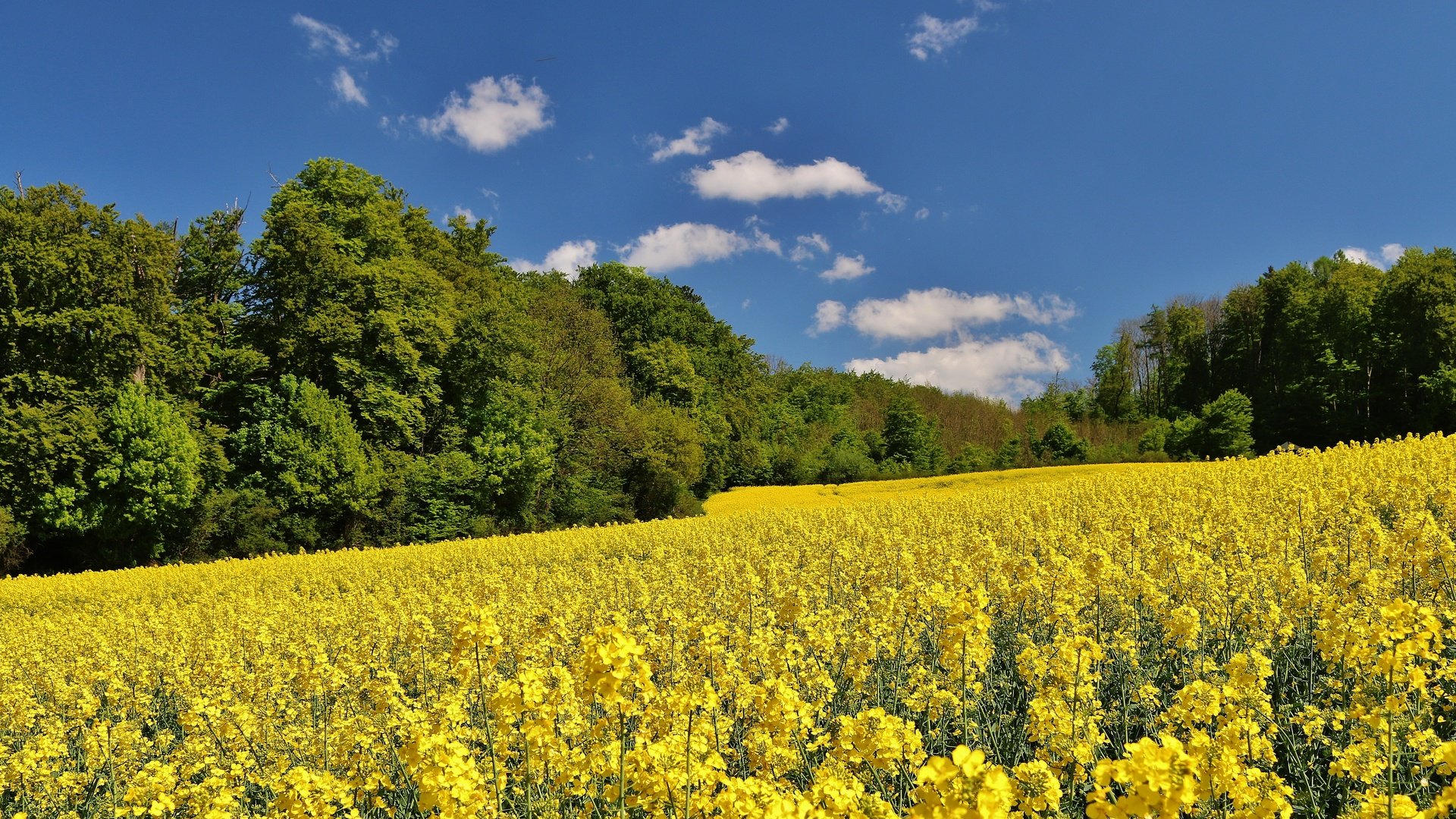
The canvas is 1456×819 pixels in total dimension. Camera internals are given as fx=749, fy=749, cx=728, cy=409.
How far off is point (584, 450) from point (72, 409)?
56.8 feet

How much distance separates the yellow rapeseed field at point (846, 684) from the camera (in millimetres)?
2855

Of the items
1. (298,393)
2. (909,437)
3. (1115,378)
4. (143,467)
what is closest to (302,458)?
(298,393)

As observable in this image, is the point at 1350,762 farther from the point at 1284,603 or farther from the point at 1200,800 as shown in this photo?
the point at 1284,603

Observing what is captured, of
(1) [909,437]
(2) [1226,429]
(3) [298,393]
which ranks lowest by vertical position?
(2) [1226,429]

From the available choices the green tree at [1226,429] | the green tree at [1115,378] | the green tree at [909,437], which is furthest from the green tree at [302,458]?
the green tree at [1115,378]

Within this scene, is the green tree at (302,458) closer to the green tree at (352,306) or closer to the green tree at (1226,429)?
the green tree at (352,306)

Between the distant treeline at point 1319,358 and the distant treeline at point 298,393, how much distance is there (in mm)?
29007

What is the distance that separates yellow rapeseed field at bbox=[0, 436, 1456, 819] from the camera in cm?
286

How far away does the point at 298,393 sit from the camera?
25484mm

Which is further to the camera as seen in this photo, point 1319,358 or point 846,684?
point 1319,358

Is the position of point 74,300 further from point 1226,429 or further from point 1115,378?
point 1115,378

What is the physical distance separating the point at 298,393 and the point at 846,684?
25.1m

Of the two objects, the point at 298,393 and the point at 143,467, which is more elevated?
the point at 298,393

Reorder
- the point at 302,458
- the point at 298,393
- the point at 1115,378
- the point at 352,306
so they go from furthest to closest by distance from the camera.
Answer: the point at 1115,378 → the point at 352,306 → the point at 298,393 → the point at 302,458
